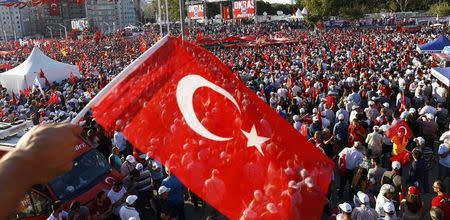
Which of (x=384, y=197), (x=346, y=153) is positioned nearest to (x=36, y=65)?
(x=346, y=153)

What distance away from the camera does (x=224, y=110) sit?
3777 mm

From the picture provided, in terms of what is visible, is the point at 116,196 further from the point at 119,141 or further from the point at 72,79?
the point at 72,79

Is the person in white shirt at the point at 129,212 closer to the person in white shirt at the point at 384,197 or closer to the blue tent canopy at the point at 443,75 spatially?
the person in white shirt at the point at 384,197

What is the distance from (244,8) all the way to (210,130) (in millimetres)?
65149

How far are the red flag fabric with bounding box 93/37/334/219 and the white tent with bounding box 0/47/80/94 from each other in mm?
19534

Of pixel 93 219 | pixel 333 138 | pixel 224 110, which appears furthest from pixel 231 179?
pixel 333 138

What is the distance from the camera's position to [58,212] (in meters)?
6.43

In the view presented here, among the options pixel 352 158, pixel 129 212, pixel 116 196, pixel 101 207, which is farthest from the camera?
pixel 352 158

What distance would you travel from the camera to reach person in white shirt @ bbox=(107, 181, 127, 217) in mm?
7090

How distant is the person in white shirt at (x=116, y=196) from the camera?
23.3ft

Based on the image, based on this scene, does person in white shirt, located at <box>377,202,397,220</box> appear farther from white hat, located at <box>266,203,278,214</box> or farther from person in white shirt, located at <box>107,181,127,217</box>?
person in white shirt, located at <box>107,181,127,217</box>

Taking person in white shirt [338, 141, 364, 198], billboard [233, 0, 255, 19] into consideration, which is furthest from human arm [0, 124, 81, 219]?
billboard [233, 0, 255, 19]

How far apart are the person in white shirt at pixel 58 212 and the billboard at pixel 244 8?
62.2 meters

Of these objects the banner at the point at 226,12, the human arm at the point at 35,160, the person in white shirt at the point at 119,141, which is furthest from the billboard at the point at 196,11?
the human arm at the point at 35,160
